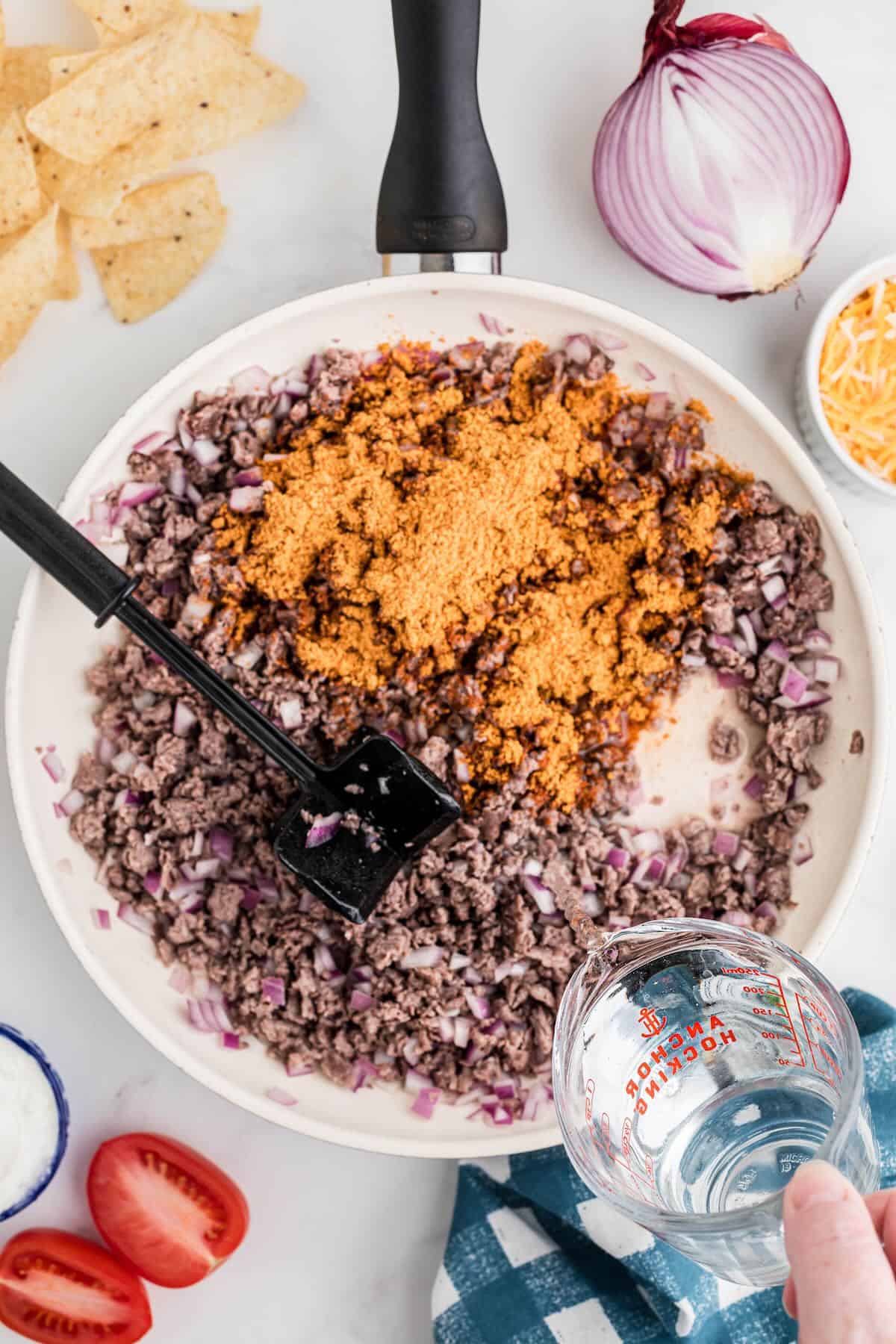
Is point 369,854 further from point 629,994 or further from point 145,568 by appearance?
point 145,568

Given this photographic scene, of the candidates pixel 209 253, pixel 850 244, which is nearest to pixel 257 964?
pixel 209 253

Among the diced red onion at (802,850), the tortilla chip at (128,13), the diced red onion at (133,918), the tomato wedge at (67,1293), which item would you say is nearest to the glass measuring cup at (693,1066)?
the diced red onion at (802,850)

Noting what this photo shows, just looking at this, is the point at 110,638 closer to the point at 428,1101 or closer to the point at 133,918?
the point at 133,918

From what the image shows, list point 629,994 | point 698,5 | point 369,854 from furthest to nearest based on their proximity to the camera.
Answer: point 698,5, point 369,854, point 629,994

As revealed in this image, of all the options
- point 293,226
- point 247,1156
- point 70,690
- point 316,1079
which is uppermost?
point 293,226

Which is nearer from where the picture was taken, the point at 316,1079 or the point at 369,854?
the point at 369,854

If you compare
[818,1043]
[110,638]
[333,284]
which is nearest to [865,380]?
[333,284]
